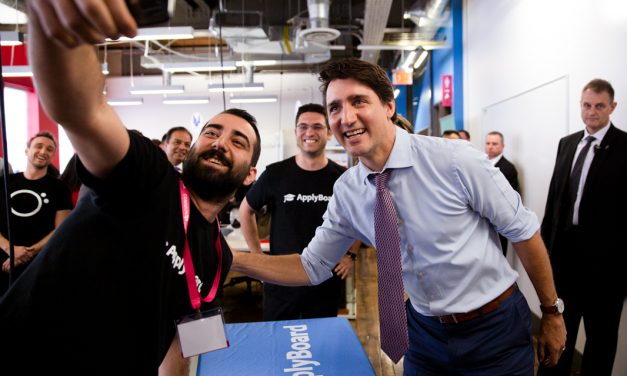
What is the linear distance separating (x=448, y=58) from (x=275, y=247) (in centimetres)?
566

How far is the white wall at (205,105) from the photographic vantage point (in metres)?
12.1

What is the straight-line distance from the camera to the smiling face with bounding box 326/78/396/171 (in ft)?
4.34

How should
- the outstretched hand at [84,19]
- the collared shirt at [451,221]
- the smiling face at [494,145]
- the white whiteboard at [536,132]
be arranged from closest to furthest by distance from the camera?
the outstretched hand at [84,19] < the collared shirt at [451,221] < the white whiteboard at [536,132] < the smiling face at [494,145]

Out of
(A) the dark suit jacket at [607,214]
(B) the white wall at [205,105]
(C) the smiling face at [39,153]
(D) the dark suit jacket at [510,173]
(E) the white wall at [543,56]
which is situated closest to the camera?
(A) the dark suit jacket at [607,214]

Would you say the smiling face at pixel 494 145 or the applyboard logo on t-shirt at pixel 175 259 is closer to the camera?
the applyboard logo on t-shirt at pixel 175 259

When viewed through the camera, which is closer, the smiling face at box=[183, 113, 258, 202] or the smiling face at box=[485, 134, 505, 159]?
the smiling face at box=[183, 113, 258, 202]

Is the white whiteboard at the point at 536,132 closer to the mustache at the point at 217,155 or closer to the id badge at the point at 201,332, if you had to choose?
the mustache at the point at 217,155

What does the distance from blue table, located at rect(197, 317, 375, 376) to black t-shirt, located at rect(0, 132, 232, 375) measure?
0.70 metres

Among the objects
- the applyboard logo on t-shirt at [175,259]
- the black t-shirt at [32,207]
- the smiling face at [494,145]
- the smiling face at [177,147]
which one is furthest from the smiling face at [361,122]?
the smiling face at [494,145]

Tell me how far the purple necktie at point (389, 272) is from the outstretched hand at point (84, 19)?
3.27 feet

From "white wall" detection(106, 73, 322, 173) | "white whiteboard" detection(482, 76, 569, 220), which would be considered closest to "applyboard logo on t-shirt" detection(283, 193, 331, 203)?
"white whiteboard" detection(482, 76, 569, 220)

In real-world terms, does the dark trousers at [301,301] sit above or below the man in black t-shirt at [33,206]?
below

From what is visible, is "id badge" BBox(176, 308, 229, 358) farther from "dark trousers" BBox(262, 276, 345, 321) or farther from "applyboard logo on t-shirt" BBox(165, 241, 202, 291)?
"dark trousers" BBox(262, 276, 345, 321)

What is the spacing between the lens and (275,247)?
2445 mm
